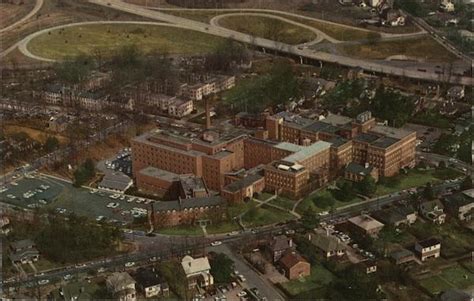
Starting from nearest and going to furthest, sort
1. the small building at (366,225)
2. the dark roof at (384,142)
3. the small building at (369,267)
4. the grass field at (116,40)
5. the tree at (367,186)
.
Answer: the small building at (369,267) < the small building at (366,225) < the tree at (367,186) < the dark roof at (384,142) < the grass field at (116,40)

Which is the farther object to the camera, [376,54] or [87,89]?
[376,54]

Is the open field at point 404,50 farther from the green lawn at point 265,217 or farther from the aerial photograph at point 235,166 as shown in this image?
the green lawn at point 265,217

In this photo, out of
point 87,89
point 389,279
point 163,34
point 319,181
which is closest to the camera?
point 389,279

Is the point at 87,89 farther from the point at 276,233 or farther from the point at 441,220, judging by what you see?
the point at 441,220

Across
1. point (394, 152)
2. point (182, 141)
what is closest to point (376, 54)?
point (394, 152)

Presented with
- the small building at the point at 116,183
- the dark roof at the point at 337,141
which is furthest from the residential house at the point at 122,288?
the dark roof at the point at 337,141

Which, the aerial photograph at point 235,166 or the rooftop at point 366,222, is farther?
the rooftop at point 366,222

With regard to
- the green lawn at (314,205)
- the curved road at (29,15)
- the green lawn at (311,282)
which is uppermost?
the curved road at (29,15)

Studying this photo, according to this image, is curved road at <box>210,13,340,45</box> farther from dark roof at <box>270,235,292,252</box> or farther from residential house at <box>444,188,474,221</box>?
dark roof at <box>270,235,292,252</box>
